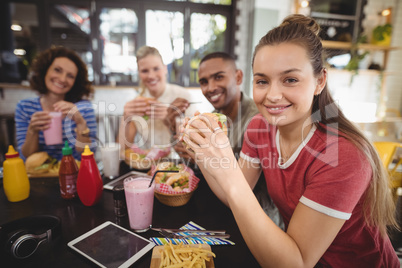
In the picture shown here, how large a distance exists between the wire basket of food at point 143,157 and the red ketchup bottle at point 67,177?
515 millimetres

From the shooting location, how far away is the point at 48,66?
2.27 metres

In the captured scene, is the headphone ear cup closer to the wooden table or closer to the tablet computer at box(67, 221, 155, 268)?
the wooden table

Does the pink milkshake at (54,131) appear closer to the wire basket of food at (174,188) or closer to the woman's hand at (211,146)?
the wire basket of food at (174,188)

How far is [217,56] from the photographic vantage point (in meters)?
1.94

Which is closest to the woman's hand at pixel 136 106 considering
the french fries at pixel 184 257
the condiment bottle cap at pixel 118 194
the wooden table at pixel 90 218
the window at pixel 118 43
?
the wooden table at pixel 90 218

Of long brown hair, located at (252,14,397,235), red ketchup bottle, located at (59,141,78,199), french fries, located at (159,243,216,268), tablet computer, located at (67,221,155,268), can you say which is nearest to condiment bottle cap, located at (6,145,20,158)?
red ketchup bottle, located at (59,141,78,199)

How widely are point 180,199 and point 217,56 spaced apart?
4.25ft

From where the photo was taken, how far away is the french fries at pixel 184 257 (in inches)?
28.9

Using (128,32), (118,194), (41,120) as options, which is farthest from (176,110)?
(128,32)

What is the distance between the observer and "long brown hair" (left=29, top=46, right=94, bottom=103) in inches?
89.4

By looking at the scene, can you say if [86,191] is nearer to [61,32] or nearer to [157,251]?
[157,251]

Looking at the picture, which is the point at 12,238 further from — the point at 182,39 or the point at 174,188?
the point at 182,39

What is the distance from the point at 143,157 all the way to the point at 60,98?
4.37ft

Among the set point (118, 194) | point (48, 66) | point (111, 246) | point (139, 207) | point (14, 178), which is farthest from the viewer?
point (48, 66)
